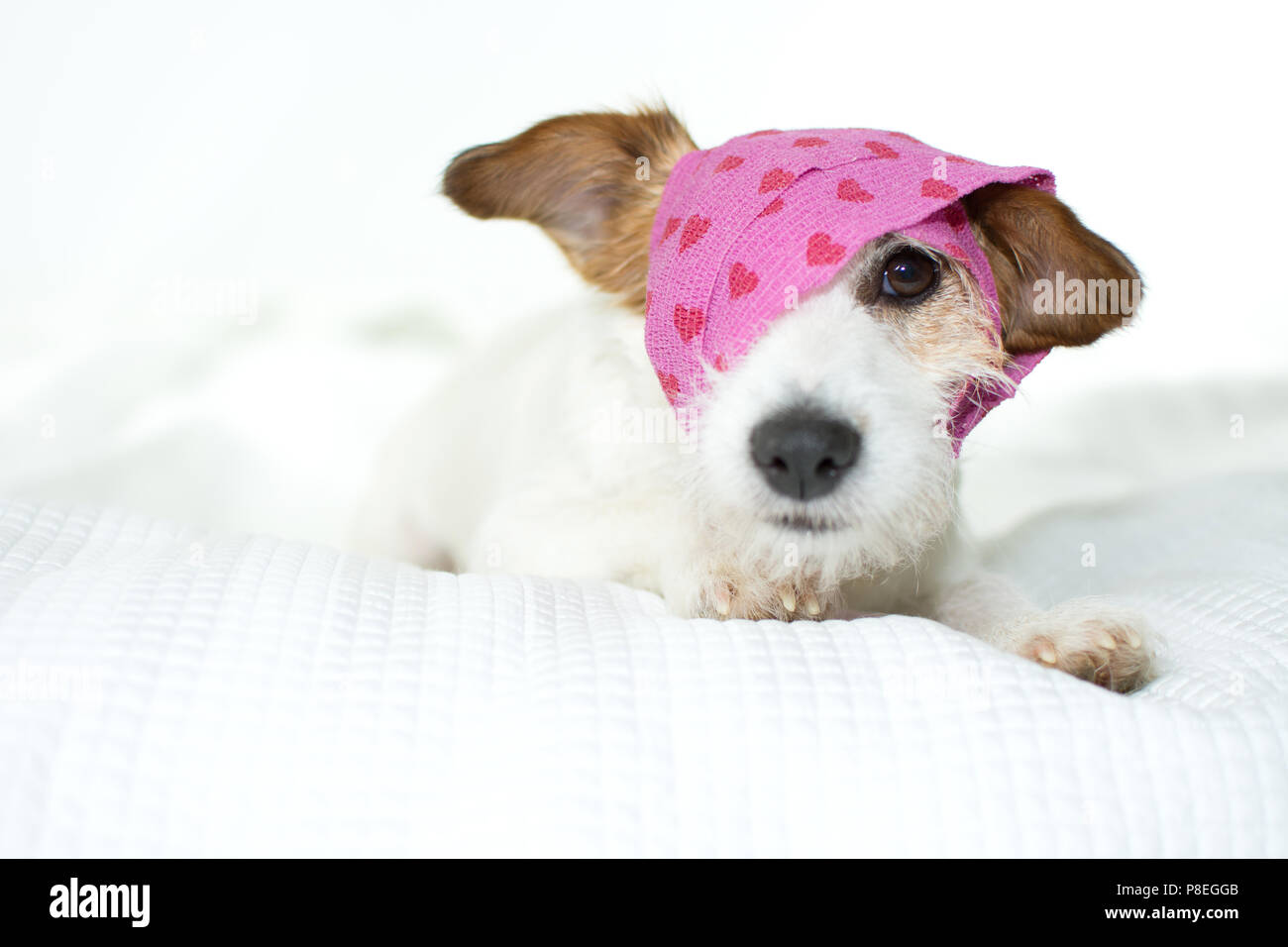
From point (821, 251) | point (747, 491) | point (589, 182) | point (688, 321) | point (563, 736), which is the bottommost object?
point (563, 736)

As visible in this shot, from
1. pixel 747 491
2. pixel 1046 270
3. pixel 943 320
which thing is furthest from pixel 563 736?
pixel 1046 270

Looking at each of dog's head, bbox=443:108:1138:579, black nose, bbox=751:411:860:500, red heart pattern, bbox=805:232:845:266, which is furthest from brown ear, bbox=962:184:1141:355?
black nose, bbox=751:411:860:500

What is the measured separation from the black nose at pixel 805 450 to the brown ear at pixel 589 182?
1.96 feet

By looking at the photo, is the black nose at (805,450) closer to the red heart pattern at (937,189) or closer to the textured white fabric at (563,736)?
the textured white fabric at (563,736)

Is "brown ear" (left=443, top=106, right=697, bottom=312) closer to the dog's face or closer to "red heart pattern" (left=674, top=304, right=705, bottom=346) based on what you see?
"red heart pattern" (left=674, top=304, right=705, bottom=346)

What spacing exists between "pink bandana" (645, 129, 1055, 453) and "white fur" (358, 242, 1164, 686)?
0.06 m

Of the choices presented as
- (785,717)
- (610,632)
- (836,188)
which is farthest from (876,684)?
(836,188)

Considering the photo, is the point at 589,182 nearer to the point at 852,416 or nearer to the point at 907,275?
the point at 907,275

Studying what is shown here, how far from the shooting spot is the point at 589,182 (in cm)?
211

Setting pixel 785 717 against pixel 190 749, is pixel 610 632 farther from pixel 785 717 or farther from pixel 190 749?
pixel 190 749

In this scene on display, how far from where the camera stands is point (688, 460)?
5.86ft

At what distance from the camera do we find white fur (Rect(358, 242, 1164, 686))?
159 cm

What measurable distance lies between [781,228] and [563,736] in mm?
833

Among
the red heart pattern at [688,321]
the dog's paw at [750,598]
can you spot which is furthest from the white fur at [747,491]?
the red heart pattern at [688,321]
